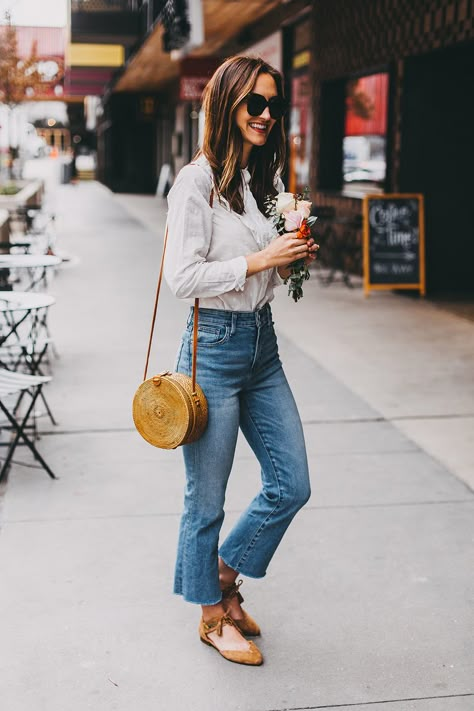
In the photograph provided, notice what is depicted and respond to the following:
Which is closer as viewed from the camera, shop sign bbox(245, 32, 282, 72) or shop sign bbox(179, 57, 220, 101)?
shop sign bbox(245, 32, 282, 72)

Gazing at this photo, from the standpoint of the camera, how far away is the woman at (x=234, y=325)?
9.16 ft

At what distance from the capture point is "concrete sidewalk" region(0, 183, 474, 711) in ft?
9.88

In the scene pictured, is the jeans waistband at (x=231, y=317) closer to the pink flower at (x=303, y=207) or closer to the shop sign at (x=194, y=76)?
the pink flower at (x=303, y=207)

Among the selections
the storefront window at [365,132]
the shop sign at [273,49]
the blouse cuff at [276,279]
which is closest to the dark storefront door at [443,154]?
the storefront window at [365,132]

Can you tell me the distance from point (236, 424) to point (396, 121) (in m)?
8.64

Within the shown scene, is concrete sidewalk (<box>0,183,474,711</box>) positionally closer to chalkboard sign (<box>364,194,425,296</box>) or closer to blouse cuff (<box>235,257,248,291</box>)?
blouse cuff (<box>235,257,248,291</box>)

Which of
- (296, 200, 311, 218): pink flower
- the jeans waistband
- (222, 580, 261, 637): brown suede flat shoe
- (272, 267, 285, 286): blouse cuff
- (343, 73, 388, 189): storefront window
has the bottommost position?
(222, 580, 261, 637): brown suede flat shoe

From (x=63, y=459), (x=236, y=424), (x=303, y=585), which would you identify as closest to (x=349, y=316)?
(x=63, y=459)

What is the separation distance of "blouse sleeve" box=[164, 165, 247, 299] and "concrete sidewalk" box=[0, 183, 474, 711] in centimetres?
126

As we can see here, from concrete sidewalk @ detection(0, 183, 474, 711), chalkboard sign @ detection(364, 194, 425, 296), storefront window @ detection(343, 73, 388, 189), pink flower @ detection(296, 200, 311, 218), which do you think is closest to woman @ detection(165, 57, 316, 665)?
pink flower @ detection(296, 200, 311, 218)

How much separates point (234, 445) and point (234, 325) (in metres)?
0.40

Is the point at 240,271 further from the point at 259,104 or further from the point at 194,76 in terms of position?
the point at 194,76

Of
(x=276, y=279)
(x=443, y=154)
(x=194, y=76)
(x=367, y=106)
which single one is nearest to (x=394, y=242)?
(x=443, y=154)

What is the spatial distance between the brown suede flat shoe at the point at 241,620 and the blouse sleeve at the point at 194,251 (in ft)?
3.57
